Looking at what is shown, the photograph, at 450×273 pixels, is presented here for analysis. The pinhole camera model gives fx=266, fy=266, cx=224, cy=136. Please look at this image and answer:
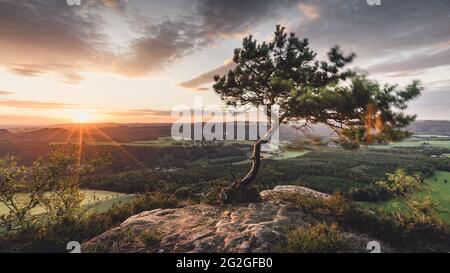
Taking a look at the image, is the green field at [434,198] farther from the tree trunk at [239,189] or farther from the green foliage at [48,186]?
the green foliage at [48,186]

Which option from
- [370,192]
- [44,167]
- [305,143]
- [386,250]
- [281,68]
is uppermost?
[281,68]

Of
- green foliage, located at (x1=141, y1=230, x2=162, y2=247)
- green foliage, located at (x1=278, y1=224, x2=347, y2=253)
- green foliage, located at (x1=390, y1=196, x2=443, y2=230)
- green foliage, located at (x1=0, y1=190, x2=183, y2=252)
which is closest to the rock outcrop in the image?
green foliage, located at (x1=141, y1=230, x2=162, y2=247)

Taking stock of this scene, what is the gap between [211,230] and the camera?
952 centimetres

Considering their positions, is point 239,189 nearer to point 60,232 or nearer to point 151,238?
point 151,238

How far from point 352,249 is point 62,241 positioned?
32.8 feet

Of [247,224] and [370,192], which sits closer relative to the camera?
[247,224]

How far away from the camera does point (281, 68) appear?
12.6 m

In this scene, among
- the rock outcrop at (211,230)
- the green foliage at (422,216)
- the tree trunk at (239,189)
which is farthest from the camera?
the tree trunk at (239,189)

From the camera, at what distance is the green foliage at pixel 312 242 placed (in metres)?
8.18

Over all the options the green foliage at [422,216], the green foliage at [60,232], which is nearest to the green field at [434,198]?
the green foliage at [422,216]

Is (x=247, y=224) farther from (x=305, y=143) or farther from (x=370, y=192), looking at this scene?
(x=370, y=192)

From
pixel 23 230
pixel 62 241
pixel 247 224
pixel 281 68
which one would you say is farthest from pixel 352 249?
pixel 23 230

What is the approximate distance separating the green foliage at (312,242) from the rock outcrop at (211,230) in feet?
1.32
